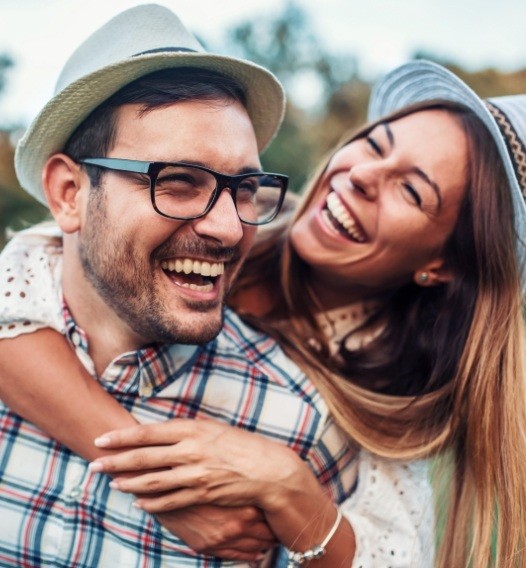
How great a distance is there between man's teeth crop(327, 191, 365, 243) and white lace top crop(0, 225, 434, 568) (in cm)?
86

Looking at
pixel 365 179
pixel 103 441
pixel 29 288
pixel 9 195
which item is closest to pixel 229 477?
pixel 103 441

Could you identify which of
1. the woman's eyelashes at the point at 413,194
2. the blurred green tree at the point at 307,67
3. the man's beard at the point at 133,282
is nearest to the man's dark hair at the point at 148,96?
the man's beard at the point at 133,282

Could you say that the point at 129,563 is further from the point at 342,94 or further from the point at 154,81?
the point at 342,94

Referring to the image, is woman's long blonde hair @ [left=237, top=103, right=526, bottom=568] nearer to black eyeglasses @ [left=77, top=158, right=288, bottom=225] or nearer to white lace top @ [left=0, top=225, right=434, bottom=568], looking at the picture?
white lace top @ [left=0, top=225, right=434, bottom=568]

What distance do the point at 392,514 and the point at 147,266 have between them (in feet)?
3.81

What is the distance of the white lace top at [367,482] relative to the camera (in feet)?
6.50

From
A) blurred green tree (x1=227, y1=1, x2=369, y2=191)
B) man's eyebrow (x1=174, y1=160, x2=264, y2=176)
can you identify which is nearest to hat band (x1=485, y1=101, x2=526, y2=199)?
man's eyebrow (x1=174, y1=160, x2=264, y2=176)

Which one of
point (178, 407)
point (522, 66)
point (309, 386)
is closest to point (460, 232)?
point (309, 386)

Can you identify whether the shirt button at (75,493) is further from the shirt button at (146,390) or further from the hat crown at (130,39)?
the hat crown at (130,39)

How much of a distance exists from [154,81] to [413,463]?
5.13 feet

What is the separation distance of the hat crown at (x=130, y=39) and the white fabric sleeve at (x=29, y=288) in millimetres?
589

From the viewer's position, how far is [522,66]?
40.6 feet

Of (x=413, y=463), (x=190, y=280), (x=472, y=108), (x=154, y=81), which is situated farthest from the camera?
(x=472, y=108)

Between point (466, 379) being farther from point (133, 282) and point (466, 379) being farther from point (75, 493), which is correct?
point (75, 493)
